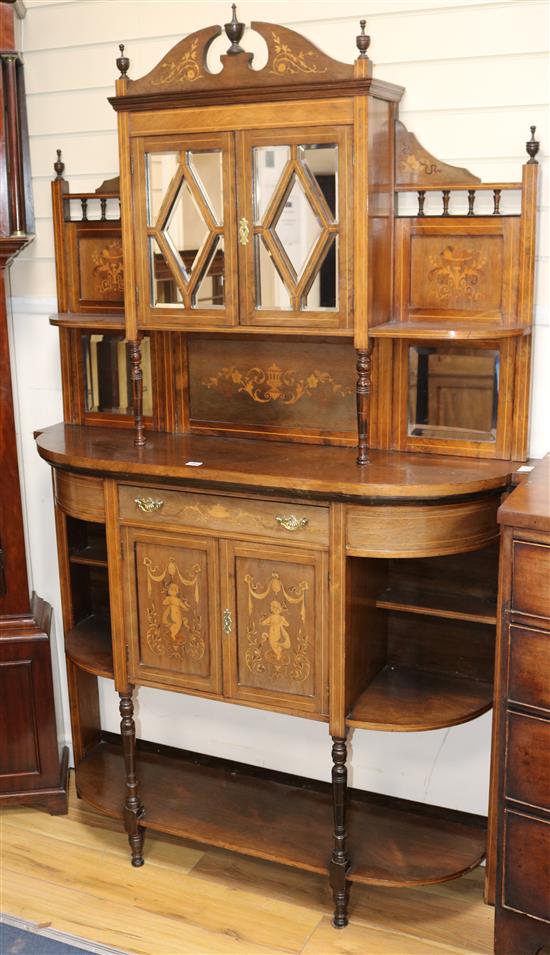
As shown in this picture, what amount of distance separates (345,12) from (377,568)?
5.58 ft

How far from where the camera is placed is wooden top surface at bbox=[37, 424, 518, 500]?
284 centimetres

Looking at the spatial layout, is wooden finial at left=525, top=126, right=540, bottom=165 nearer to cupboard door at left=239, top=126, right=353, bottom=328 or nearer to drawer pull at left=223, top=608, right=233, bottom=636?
cupboard door at left=239, top=126, right=353, bottom=328

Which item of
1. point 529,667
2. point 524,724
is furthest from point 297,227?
point 524,724

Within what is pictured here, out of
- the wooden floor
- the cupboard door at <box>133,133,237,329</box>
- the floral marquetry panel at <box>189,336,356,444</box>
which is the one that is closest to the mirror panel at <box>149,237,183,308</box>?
the cupboard door at <box>133,133,237,329</box>

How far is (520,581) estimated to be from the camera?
2.60m

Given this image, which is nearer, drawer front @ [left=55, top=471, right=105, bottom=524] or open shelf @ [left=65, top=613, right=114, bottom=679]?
drawer front @ [left=55, top=471, right=105, bottom=524]

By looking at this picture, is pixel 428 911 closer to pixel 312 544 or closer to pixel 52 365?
pixel 312 544

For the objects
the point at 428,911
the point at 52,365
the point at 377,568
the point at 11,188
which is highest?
the point at 11,188

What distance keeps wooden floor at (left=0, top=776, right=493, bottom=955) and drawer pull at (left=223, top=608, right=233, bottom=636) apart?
2.94 feet

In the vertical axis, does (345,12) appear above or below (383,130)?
above

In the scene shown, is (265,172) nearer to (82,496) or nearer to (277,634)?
(82,496)

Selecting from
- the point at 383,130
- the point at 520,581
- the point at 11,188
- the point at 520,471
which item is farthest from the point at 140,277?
the point at 520,581

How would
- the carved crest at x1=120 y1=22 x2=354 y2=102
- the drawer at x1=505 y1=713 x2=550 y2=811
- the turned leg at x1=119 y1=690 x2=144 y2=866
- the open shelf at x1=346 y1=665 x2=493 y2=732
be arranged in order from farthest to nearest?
the turned leg at x1=119 y1=690 x2=144 y2=866 < the open shelf at x1=346 y1=665 x2=493 y2=732 < the carved crest at x1=120 y1=22 x2=354 y2=102 < the drawer at x1=505 y1=713 x2=550 y2=811

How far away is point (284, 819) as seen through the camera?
3.45 metres
